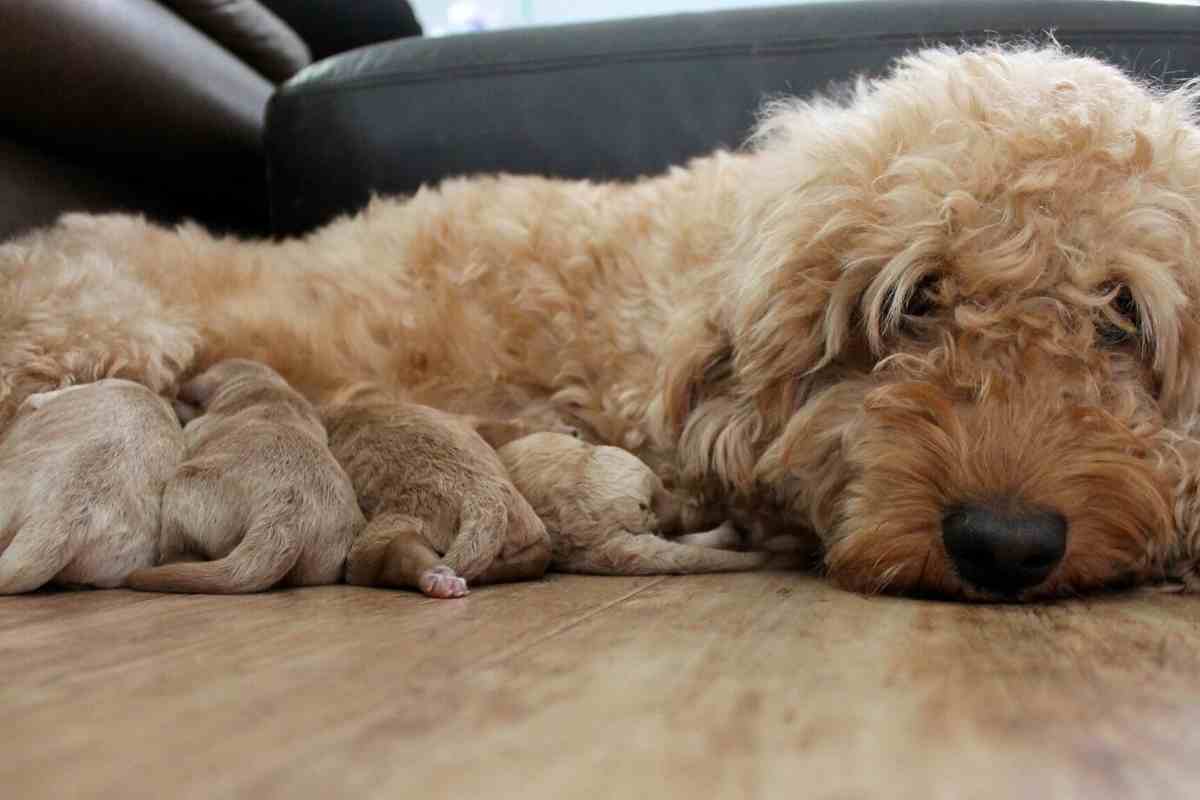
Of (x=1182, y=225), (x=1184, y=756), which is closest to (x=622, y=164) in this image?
(x=1182, y=225)

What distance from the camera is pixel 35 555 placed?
190 cm

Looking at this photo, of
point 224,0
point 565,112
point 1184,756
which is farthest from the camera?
point 224,0

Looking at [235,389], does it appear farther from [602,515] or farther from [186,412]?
[602,515]

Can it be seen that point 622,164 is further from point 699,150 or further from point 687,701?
point 687,701

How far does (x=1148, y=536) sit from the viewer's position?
6.19 feet

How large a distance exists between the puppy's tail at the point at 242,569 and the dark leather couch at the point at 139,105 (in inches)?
78.3

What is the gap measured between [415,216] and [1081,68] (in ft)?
6.08

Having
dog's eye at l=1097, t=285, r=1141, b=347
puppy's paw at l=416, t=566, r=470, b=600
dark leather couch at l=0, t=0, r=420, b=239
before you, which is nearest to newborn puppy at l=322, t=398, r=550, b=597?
puppy's paw at l=416, t=566, r=470, b=600

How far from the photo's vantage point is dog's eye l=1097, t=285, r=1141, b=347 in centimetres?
205

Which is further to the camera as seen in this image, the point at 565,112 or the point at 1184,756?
the point at 565,112

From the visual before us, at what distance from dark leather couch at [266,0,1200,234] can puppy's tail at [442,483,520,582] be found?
207 cm

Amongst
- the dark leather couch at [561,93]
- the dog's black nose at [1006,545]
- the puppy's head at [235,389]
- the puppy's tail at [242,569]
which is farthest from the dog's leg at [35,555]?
the dark leather couch at [561,93]

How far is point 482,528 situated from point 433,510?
12cm

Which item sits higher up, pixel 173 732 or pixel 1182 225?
pixel 1182 225
